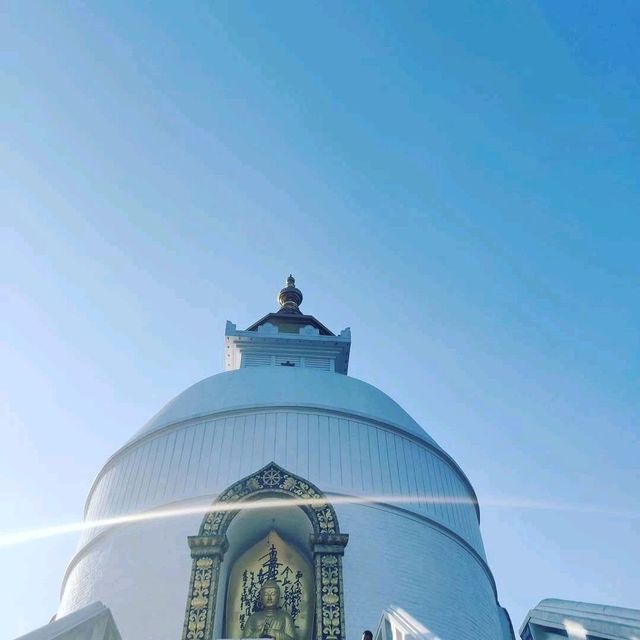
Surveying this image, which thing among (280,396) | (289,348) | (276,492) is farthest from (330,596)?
(289,348)

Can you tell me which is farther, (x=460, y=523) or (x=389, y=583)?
(x=460, y=523)

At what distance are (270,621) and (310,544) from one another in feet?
4.56

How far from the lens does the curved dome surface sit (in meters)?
13.9

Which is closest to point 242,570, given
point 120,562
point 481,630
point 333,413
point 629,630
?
point 120,562

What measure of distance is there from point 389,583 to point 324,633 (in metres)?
1.67

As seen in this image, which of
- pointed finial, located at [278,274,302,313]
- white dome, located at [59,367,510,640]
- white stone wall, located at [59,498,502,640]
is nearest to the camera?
white stone wall, located at [59,498,502,640]

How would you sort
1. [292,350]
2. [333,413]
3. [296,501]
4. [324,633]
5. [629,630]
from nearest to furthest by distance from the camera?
1. [629,630]
2. [324,633]
3. [296,501]
4. [333,413]
5. [292,350]

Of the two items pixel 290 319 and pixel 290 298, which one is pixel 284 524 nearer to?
pixel 290 319

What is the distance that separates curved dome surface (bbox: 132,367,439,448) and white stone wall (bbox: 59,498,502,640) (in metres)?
2.48

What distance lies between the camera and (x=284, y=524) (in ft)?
40.1

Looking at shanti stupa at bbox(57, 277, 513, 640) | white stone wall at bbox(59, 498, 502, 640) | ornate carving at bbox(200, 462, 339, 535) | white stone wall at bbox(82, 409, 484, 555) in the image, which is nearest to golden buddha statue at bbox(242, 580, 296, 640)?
shanti stupa at bbox(57, 277, 513, 640)

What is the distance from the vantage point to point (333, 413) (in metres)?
13.8

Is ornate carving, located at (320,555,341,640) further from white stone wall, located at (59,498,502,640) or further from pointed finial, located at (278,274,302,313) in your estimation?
pointed finial, located at (278,274,302,313)

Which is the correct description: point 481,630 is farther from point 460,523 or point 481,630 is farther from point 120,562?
point 120,562
